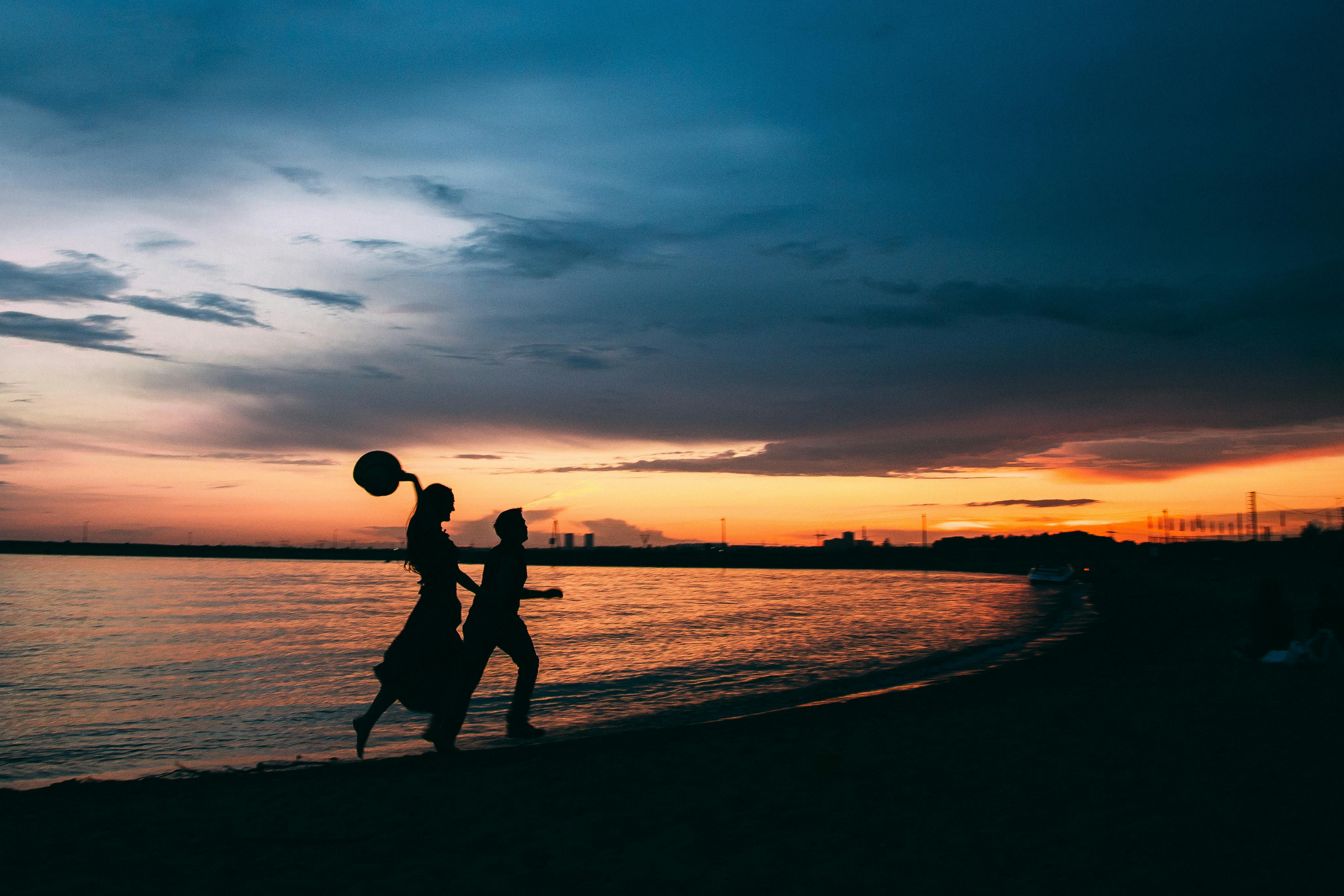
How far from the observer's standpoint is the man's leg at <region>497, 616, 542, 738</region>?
26.0 ft

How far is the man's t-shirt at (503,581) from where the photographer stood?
7.82 metres

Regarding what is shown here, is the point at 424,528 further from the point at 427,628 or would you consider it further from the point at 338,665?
the point at 338,665

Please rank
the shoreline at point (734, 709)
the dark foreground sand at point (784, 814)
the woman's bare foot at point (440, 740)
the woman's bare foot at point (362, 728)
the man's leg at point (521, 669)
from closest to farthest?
the dark foreground sand at point (784, 814), the woman's bare foot at point (362, 728), the man's leg at point (521, 669), the woman's bare foot at point (440, 740), the shoreline at point (734, 709)

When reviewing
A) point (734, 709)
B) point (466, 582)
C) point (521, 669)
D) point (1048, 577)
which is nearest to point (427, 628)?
point (466, 582)

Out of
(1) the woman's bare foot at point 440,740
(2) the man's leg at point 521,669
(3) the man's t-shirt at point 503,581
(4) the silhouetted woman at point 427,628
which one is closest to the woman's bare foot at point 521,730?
(2) the man's leg at point 521,669

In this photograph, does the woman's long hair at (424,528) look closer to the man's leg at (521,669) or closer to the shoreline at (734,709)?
the man's leg at (521,669)

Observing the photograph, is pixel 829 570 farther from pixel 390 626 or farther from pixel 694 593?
pixel 390 626

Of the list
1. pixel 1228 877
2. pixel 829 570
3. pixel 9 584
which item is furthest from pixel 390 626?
pixel 829 570

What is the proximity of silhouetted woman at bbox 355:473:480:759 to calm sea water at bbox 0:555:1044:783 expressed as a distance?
2.32m

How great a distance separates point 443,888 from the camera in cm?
454

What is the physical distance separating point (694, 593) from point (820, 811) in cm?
5322

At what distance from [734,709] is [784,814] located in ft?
21.1

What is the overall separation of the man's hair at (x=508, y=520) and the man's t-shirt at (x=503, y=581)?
18cm

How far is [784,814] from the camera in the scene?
5.84 meters
